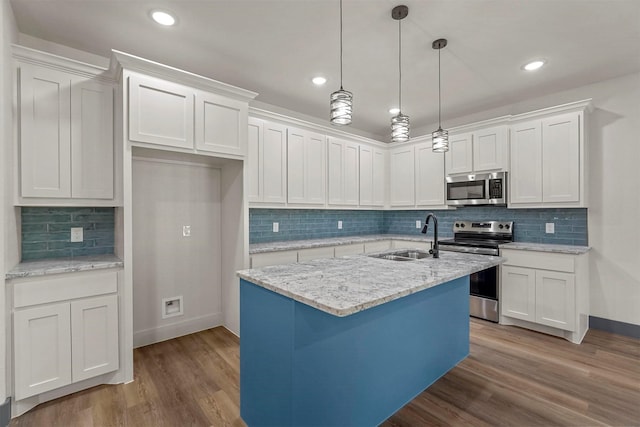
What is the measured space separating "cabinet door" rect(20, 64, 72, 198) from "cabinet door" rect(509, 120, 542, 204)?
178 inches

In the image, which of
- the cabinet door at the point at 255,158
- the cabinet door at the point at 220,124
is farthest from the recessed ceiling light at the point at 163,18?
the cabinet door at the point at 255,158

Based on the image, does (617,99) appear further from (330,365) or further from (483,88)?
(330,365)

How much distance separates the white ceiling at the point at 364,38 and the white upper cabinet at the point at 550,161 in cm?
47

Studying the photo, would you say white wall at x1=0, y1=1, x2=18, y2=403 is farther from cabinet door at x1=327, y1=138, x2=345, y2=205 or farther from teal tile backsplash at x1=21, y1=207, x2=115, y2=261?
cabinet door at x1=327, y1=138, x2=345, y2=205

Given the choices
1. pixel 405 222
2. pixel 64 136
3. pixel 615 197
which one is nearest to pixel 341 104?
pixel 64 136

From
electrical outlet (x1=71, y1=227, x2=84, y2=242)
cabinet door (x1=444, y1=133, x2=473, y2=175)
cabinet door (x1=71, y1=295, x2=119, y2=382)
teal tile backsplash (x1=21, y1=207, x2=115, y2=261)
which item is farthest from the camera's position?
cabinet door (x1=444, y1=133, x2=473, y2=175)

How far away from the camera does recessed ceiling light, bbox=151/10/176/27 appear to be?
Result: 7.15ft

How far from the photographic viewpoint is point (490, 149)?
3.82 metres

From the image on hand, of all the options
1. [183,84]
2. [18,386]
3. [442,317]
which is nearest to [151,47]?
[183,84]

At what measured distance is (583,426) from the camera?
1838 millimetres

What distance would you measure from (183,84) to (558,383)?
3.89 m

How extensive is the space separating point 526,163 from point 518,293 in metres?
1.53

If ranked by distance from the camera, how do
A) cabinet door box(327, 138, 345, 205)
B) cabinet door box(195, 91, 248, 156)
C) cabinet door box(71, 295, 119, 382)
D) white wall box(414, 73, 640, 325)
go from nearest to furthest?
cabinet door box(71, 295, 119, 382) < cabinet door box(195, 91, 248, 156) < white wall box(414, 73, 640, 325) < cabinet door box(327, 138, 345, 205)

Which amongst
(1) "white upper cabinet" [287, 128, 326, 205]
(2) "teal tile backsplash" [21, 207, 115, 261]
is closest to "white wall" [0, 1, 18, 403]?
(2) "teal tile backsplash" [21, 207, 115, 261]
